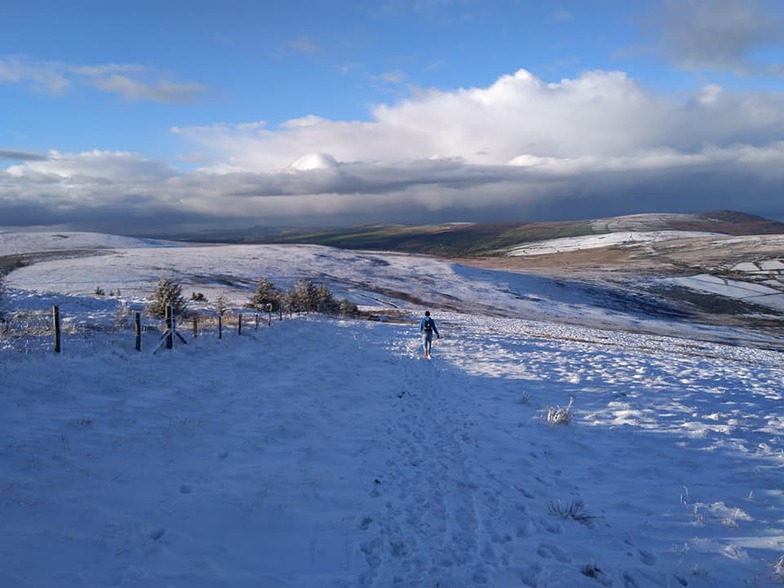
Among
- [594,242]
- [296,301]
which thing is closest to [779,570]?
[296,301]

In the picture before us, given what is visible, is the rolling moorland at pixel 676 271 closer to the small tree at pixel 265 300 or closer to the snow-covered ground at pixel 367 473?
the small tree at pixel 265 300

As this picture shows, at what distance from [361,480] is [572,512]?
9.66ft

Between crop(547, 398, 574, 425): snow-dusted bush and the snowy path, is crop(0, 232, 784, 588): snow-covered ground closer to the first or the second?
the snowy path

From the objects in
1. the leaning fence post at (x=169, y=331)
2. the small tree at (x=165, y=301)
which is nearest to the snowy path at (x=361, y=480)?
the leaning fence post at (x=169, y=331)

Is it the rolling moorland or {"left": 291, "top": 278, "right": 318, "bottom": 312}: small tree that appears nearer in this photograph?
{"left": 291, "top": 278, "right": 318, "bottom": 312}: small tree

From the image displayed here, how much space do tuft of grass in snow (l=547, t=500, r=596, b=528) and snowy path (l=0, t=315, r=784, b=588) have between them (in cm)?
6

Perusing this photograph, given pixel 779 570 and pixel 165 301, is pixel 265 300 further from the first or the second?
pixel 779 570

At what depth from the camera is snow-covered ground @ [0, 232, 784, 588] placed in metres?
5.09

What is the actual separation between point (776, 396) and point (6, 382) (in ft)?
58.5

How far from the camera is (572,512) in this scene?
254 inches

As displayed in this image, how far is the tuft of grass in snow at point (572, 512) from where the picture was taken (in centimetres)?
633

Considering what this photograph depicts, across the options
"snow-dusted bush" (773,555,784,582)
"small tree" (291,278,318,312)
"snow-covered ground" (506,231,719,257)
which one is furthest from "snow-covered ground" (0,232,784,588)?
"snow-covered ground" (506,231,719,257)

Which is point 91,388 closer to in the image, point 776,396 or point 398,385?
point 398,385

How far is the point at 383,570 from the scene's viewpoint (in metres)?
5.04
